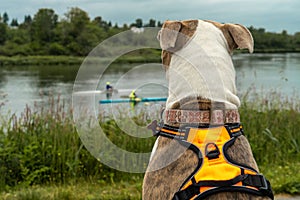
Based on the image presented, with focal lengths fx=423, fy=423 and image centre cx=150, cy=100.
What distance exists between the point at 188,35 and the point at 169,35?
143 millimetres

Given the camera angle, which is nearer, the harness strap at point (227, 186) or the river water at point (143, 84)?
the harness strap at point (227, 186)

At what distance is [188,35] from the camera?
2.74 metres

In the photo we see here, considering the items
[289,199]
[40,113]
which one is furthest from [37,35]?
[289,199]

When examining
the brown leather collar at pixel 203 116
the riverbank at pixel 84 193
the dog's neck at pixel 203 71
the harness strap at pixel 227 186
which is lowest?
the riverbank at pixel 84 193

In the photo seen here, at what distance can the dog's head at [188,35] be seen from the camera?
8.77 ft

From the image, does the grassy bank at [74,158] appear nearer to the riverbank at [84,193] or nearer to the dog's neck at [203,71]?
the riverbank at [84,193]

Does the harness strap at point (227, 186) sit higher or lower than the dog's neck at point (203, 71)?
lower

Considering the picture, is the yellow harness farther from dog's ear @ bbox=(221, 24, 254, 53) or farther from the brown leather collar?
dog's ear @ bbox=(221, 24, 254, 53)

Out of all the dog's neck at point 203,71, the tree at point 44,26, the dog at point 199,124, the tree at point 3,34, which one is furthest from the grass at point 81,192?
the tree at point 3,34

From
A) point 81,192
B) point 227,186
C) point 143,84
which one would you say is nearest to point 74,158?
point 81,192

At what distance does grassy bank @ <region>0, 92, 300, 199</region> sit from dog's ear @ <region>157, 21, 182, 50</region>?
212 cm

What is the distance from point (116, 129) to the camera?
6.64 m

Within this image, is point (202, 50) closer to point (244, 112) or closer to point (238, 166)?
point (238, 166)

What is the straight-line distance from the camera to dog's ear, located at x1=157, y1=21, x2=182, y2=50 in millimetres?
2654
